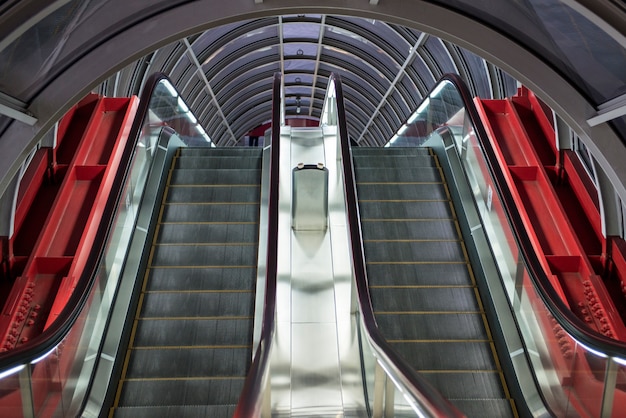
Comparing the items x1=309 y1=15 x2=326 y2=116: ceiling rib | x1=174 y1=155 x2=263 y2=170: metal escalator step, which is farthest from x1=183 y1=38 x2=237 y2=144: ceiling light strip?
x1=174 y1=155 x2=263 y2=170: metal escalator step

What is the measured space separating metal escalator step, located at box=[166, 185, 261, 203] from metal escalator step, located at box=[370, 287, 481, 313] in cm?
231

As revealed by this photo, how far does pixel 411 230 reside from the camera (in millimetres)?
7332

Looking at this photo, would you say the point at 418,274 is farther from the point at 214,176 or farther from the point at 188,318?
the point at 214,176

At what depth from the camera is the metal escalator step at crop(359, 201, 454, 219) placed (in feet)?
24.8

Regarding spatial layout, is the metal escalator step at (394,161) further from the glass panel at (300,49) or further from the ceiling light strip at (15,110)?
the glass panel at (300,49)

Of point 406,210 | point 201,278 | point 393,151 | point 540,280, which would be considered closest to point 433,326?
point 540,280

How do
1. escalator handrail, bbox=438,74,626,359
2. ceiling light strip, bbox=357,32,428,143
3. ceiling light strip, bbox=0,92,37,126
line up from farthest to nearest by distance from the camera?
ceiling light strip, bbox=357,32,428,143, ceiling light strip, bbox=0,92,37,126, escalator handrail, bbox=438,74,626,359

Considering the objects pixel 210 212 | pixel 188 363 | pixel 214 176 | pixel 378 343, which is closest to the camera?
pixel 378 343

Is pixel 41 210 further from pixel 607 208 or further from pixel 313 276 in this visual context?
pixel 607 208

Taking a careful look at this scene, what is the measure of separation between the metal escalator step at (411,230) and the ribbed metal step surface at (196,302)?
141cm

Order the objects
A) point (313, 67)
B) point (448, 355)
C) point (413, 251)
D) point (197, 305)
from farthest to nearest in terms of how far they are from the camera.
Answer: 1. point (313, 67)
2. point (413, 251)
3. point (197, 305)
4. point (448, 355)

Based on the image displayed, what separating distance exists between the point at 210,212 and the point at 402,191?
99.6 inches

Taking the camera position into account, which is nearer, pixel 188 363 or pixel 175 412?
Answer: pixel 175 412

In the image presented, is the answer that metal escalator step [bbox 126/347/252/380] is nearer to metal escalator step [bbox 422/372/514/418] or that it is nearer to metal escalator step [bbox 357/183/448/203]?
metal escalator step [bbox 422/372/514/418]
